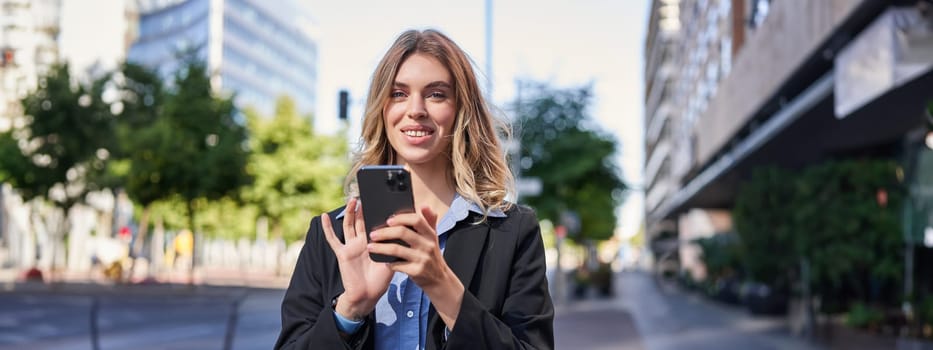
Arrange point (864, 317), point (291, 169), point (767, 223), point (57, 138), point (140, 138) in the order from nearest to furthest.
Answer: point (864, 317), point (767, 223), point (140, 138), point (57, 138), point (291, 169)

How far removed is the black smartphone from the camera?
83.4 inches

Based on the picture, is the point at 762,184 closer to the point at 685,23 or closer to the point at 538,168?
the point at 538,168

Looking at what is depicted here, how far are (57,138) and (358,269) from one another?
1343 inches

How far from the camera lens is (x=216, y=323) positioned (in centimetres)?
1180


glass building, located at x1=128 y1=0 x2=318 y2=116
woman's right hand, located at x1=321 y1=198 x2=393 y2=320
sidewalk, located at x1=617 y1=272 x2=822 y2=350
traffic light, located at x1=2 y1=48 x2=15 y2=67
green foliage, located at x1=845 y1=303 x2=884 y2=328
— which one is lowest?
sidewalk, located at x1=617 y1=272 x2=822 y2=350

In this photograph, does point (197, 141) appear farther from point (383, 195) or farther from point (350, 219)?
point (383, 195)

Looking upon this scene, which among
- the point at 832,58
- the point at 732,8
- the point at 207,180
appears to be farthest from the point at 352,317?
the point at 207,180

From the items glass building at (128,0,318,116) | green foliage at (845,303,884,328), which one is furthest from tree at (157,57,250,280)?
glass building at (128,0,318,116)

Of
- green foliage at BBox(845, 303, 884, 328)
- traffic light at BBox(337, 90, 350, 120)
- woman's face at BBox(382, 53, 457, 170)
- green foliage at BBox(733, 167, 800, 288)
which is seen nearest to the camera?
woman's face at BBox(382, 53, 457, 170)

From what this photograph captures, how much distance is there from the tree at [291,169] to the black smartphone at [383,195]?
148 ft

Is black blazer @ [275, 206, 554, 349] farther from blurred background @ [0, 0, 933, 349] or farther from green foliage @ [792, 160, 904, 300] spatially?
green foliage @ [792, 160, 904, 300]

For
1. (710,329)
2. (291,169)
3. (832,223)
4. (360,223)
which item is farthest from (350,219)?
(291,169)

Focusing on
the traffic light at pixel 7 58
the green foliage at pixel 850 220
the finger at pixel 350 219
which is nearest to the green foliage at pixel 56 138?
the traffic light at pixel 7 58

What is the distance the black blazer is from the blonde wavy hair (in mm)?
75
